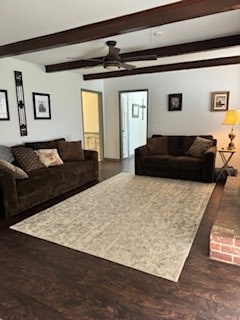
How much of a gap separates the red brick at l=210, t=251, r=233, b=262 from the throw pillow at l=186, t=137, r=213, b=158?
9.29ft

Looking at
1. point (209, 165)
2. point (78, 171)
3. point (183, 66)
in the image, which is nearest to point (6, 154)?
point (78, 171)

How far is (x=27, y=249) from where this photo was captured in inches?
93.1

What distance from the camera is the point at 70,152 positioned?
4773 millimetres

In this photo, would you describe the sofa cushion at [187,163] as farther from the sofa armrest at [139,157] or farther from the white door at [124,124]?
the white door at [124,124]

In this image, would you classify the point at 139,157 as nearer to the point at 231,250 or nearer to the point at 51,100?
the point at 51,100

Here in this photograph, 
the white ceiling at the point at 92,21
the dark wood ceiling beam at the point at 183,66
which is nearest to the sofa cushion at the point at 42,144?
the white ceiling at the point at 92,21

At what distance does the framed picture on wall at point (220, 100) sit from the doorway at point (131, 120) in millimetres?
1790

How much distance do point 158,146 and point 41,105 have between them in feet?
8.83

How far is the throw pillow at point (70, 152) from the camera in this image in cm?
473

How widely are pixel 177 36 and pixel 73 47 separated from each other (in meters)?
1.57

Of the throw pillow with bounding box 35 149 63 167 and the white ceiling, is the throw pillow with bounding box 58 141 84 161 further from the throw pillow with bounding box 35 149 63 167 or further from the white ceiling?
the white ceiling

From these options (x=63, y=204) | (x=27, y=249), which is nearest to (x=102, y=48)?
(x=63, y=204)

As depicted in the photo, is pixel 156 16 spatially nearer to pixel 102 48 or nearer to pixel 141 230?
pixel 102 48

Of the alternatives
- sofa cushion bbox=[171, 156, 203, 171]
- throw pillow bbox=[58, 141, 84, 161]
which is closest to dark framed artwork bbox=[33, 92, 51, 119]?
throw pillow bbox=[58, 141, 84, 161]
